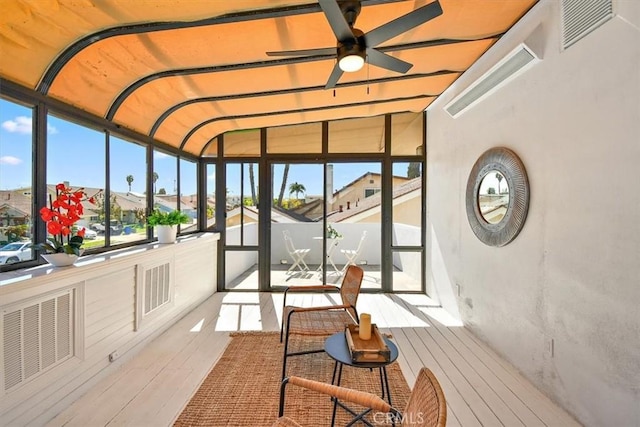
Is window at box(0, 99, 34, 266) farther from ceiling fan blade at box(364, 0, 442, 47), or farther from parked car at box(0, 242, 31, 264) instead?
ceiling fan blade at box(364, 0, 442, 47)

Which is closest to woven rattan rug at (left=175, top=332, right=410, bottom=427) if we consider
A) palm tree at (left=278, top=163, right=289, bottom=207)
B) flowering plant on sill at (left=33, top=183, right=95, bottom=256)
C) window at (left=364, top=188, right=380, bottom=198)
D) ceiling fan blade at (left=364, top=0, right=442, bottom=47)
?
flowering plant on sill at (left=33, top=183, right=95, bottom=256)

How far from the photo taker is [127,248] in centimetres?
330

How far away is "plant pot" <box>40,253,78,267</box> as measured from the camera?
222 cm

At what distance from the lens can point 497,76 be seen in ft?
9.21

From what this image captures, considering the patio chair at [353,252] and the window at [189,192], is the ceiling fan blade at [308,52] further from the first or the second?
the patio chair at [353,252]

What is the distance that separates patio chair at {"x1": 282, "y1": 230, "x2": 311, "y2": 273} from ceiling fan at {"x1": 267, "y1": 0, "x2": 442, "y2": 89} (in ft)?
12.5

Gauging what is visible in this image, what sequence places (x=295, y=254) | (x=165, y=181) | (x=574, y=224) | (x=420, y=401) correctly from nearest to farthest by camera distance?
(x=420, y=401)
(x=574, y=224)
(x=165, y=181)
(x=295, y=254)

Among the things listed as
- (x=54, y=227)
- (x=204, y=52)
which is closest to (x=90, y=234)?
(x=54, y=227)

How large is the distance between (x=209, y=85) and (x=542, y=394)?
4.10 metres

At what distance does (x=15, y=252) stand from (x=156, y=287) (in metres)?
1.33

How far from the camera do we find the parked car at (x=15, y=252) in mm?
2125

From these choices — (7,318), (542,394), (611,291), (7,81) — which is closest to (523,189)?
(611,291)

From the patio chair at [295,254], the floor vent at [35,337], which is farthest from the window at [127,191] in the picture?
the patio chair at [295,254]

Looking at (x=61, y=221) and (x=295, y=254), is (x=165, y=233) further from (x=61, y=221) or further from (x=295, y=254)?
(x=295, y=254)
